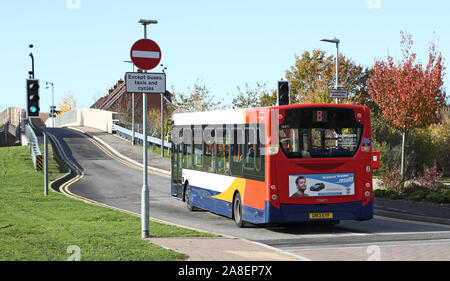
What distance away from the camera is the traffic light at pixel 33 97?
75.2 feet

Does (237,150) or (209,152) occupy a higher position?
(237,150)

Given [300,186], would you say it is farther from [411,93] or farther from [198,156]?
[411,93]

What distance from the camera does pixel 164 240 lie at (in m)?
13.1

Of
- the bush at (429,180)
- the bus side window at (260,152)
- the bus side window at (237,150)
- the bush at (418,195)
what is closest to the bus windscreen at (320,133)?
the bus side window at (260,152)

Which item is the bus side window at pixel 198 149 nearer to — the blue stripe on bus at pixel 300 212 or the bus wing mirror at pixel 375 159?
the blue stripe on bus at pixel 300 212

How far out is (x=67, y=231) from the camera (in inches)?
571

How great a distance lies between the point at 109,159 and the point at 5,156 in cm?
754

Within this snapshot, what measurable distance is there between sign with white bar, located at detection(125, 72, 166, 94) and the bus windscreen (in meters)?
3.08

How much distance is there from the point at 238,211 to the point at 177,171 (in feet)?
20.5

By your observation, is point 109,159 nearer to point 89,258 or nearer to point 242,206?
point 242,206

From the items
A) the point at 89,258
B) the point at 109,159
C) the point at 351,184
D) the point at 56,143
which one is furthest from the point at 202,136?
the point at 56,143

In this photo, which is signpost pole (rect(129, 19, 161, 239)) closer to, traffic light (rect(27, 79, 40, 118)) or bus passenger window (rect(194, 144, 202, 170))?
bus passenger window (rect(194, 144, 202, 170))

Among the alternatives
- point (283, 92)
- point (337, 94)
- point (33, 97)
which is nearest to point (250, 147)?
point (283, 92)

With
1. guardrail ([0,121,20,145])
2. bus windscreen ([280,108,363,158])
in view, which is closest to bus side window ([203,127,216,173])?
bus windscreen ([280,108,363,158])
